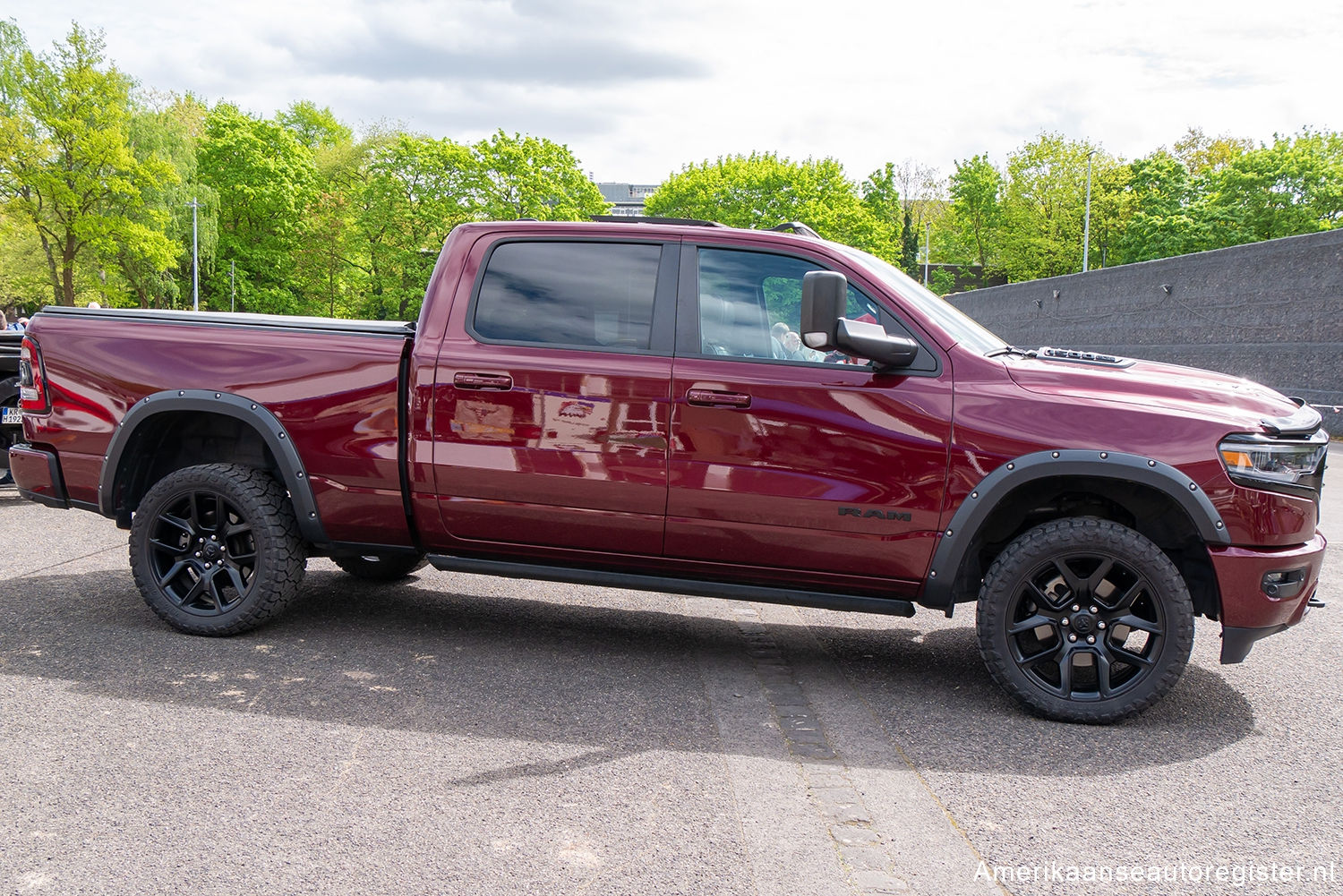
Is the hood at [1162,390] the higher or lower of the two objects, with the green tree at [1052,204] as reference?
lower

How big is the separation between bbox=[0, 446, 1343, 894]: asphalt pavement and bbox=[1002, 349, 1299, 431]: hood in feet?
4.21

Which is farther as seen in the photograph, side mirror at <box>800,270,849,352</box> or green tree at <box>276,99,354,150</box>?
green tree at <box>276,99,354,150</box>

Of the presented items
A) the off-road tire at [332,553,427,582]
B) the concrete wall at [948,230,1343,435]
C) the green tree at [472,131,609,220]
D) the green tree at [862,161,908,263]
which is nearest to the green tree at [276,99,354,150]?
the green tree at [472,131,609,220]

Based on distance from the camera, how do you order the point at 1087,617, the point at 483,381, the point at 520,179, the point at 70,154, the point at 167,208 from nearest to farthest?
the point at 1087,617 < the point at 483,381 < the point at 70,154 < the point at 167,208 < the point at 520,179

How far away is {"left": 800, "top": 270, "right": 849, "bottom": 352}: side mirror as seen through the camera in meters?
4.08

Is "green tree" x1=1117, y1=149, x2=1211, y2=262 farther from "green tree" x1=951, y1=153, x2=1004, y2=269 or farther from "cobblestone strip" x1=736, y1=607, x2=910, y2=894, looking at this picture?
"cobblestone strip" x1=736, y1=607, x2=910, y2=894

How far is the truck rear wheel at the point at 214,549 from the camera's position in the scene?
16.5 feet

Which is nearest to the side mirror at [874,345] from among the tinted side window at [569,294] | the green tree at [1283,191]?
the tinted side window at [569,294]

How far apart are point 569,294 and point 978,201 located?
8163 cm

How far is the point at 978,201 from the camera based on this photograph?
265 feet

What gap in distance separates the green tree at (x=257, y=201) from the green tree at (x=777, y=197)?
856 inches

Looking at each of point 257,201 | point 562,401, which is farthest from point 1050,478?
point 257,201

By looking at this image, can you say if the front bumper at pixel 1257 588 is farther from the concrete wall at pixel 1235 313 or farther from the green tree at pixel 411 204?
the green tree at pixel 411 204

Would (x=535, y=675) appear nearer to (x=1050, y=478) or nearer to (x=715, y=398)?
(x=715, y=398)
